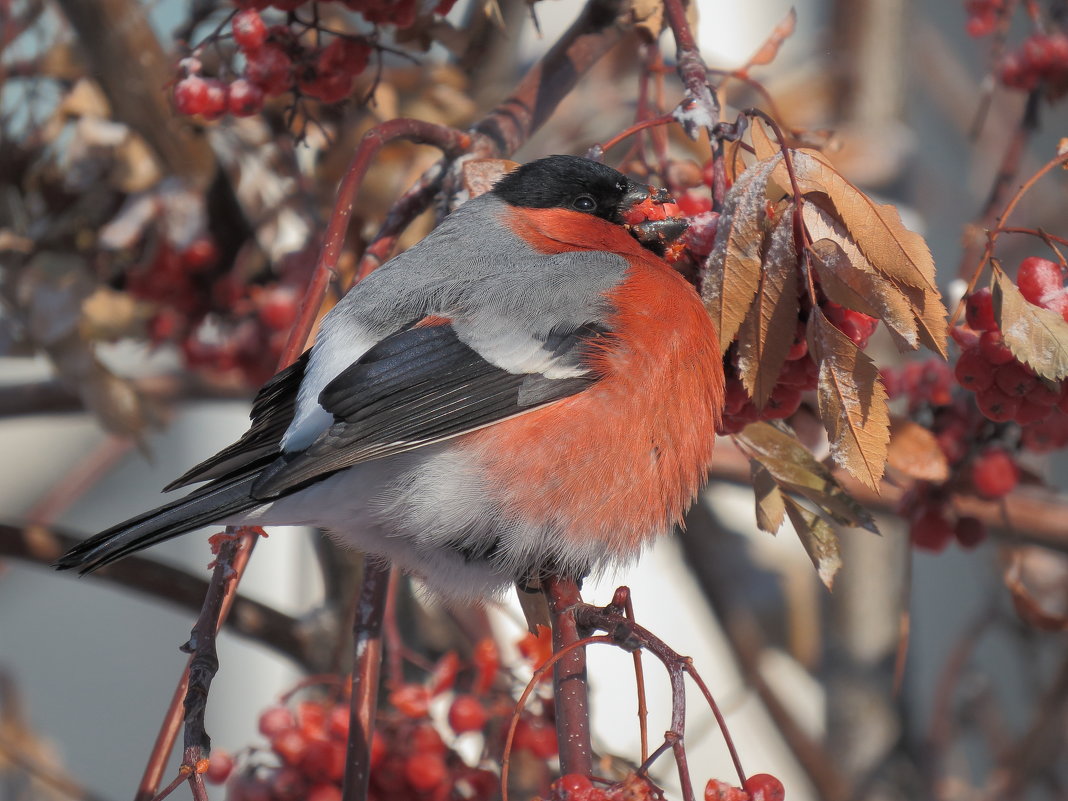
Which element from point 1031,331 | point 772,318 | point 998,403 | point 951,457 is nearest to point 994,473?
point 951,457

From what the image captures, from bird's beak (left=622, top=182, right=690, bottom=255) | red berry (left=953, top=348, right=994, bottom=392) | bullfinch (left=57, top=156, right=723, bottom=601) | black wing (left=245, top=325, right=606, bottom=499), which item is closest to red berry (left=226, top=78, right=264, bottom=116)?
bullfinch (left=57, top=156, right=723, bottom=601)

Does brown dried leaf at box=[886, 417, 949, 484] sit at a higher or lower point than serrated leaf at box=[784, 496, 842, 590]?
higher

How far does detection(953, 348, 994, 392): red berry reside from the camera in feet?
5.01

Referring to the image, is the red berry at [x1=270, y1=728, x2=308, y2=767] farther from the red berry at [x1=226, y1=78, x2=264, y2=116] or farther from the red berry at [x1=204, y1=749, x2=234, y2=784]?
the red berry at [x1=226, y1=78, x2=264, y2=116]

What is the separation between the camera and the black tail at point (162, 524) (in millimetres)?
1363

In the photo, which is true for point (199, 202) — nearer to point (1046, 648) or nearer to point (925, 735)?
point (925, 735)

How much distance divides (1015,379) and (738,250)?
433 mm

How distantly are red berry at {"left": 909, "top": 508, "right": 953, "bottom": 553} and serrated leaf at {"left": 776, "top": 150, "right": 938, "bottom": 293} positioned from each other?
81 cm

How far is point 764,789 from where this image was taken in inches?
47.5

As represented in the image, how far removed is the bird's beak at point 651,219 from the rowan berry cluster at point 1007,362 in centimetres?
40

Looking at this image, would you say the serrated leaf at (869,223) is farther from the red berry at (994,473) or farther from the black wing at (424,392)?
the red berry at (994,473)

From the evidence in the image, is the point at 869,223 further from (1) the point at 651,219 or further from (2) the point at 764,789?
(2) the point at 764,789

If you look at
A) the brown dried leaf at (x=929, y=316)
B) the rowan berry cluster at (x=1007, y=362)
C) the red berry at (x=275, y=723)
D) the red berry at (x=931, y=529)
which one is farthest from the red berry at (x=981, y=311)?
the red berry at (x=275, y=723)

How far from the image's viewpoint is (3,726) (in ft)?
10.5
